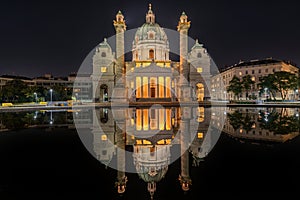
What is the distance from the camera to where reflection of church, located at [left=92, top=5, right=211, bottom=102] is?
62.2m

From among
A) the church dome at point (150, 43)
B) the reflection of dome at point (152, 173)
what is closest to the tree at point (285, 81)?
the church dome at point (150, 43)

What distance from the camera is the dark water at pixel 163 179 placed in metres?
6.56

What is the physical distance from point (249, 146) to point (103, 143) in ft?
25.1

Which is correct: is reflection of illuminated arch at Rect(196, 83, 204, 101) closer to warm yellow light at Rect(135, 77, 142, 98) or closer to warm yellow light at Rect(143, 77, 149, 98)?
warm yellow light at Rect(143, 77, 149, 98)

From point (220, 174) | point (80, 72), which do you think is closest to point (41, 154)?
point (220, 174)

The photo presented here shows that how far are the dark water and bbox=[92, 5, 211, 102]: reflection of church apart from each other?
4604cm

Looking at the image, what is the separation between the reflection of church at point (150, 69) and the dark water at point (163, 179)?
151ft

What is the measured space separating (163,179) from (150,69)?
55.0m

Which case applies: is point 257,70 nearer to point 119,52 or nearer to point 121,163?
point 119,52

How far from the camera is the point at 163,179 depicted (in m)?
7.71

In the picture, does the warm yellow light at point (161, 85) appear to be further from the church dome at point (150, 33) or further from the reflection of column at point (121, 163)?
the reflection of column at point (121, 163)

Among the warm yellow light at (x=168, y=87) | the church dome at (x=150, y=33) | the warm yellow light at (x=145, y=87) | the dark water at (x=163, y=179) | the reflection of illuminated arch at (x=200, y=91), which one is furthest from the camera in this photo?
the church dome at (x=150, y=33)

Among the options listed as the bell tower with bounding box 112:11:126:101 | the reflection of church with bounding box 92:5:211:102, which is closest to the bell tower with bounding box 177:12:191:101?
the reflection of church with bounding box 92:5:211:102

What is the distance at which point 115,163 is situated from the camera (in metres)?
9.37
